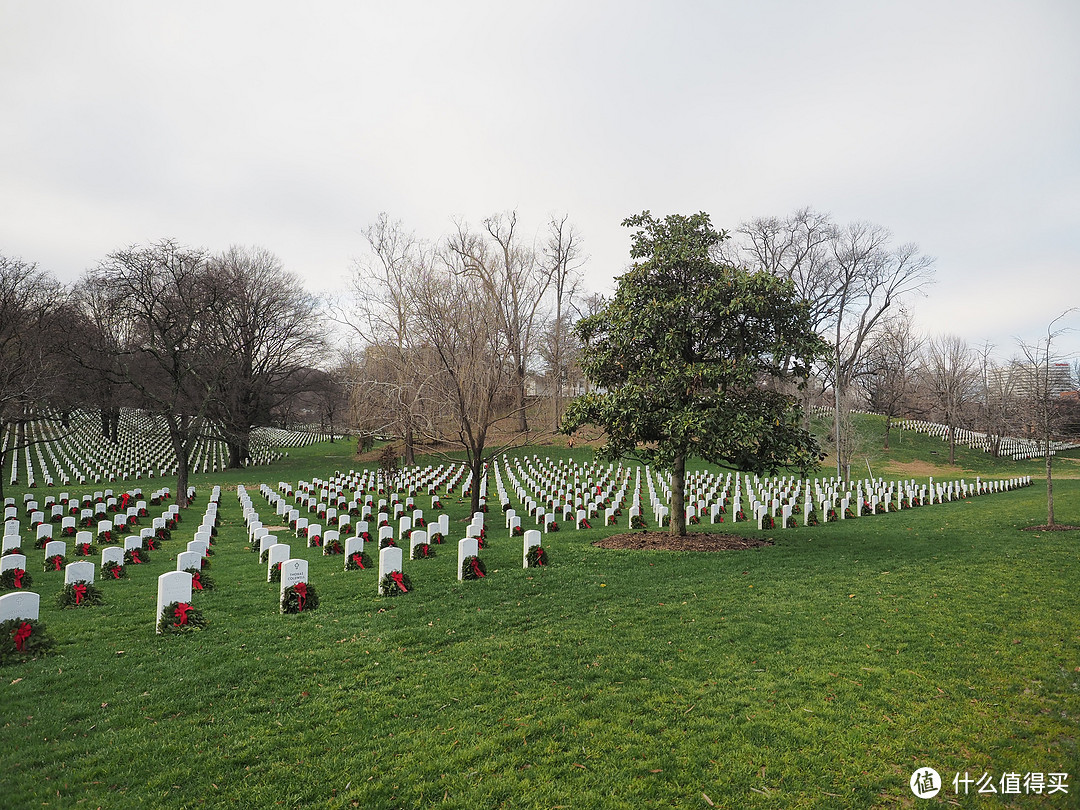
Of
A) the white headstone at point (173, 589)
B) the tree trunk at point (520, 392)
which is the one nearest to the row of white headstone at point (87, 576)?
the white headstone at point (173, 589)

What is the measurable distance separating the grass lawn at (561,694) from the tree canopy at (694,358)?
2854mm

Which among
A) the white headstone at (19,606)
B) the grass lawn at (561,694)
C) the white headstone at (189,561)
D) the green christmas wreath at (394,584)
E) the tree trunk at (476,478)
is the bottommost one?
the grass lawn at (561,694)

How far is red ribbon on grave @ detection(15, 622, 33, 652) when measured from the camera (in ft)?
18.1

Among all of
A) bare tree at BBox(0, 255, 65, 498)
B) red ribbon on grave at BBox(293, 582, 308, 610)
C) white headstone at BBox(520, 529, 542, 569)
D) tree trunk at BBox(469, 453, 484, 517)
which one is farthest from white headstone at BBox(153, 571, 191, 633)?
bare tree at BBox(0, 255, 65, 498)

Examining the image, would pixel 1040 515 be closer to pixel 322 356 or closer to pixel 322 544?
pixel 322 544

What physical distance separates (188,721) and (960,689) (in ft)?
20.5

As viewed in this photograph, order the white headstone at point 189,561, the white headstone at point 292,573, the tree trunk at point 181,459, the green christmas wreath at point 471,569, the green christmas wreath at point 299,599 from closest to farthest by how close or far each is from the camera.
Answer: the green christmas wreath at point 299,599, the white headstone at point 292,573, the white headstone at point 189,561, the green christmas wreath at point 471,569, the tree trunk at point 181,459

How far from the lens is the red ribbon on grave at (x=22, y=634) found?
5.52 metres

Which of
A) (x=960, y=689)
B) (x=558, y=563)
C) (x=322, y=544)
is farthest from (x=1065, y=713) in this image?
(x=322, y=544)

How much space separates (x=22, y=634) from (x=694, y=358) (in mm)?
10615

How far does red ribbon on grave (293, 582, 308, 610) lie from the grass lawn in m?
0.25

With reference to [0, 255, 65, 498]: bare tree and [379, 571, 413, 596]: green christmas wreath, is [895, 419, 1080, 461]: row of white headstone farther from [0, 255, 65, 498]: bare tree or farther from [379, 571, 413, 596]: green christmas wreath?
[0, 255, 65, 498]: bare tree

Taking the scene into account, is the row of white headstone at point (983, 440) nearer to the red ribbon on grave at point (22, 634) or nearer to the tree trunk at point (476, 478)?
the tree trunk at point (476, 478)

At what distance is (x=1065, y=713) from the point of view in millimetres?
4324
